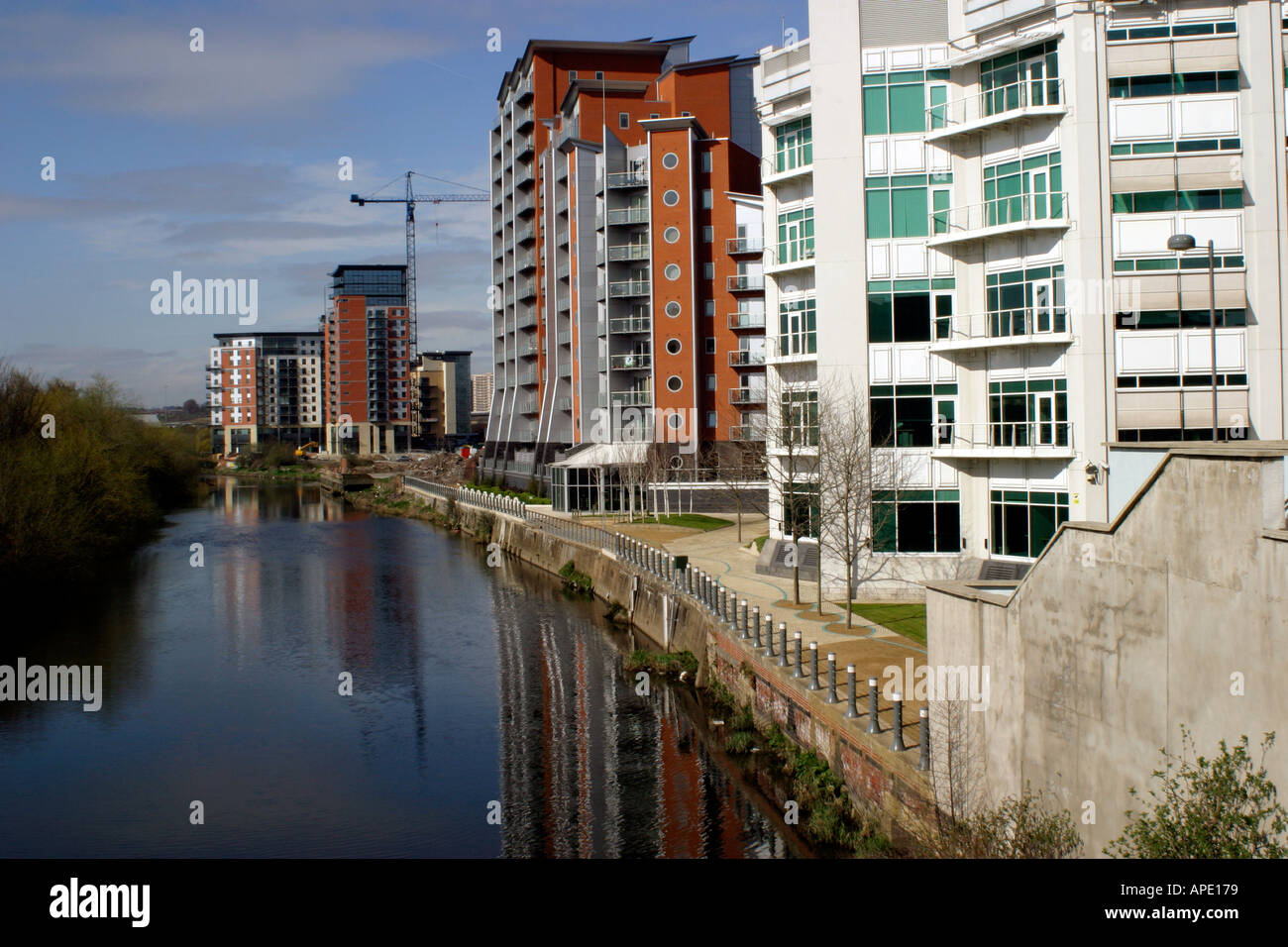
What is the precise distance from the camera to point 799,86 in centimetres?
3014

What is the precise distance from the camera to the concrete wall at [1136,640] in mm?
8398

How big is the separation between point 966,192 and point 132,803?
75.5 feet

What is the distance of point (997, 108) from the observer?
25.2 metres

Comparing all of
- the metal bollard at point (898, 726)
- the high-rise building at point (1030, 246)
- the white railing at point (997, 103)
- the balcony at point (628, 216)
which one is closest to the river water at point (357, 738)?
the metal bollard at point (898, 726)

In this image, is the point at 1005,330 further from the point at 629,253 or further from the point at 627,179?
the point at 627,179

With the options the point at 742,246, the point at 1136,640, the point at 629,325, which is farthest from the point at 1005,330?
the point at 629,325

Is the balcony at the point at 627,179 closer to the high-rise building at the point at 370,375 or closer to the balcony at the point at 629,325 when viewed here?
the balcony at the point at 629,325

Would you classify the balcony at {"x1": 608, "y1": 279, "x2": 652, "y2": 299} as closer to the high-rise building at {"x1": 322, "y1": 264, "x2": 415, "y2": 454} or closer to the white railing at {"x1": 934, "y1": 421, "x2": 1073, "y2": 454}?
the white railing at {"x1": 934, "y1": 421, "x2": 1073, "y2": 454}

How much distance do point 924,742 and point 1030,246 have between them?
15.2m

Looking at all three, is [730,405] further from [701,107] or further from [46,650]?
[46,650]

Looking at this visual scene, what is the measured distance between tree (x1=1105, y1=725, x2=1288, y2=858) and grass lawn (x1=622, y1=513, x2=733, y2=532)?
3628 centimetres

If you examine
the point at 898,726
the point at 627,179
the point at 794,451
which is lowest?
the point at 898,726

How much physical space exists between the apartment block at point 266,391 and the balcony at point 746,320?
134 m
